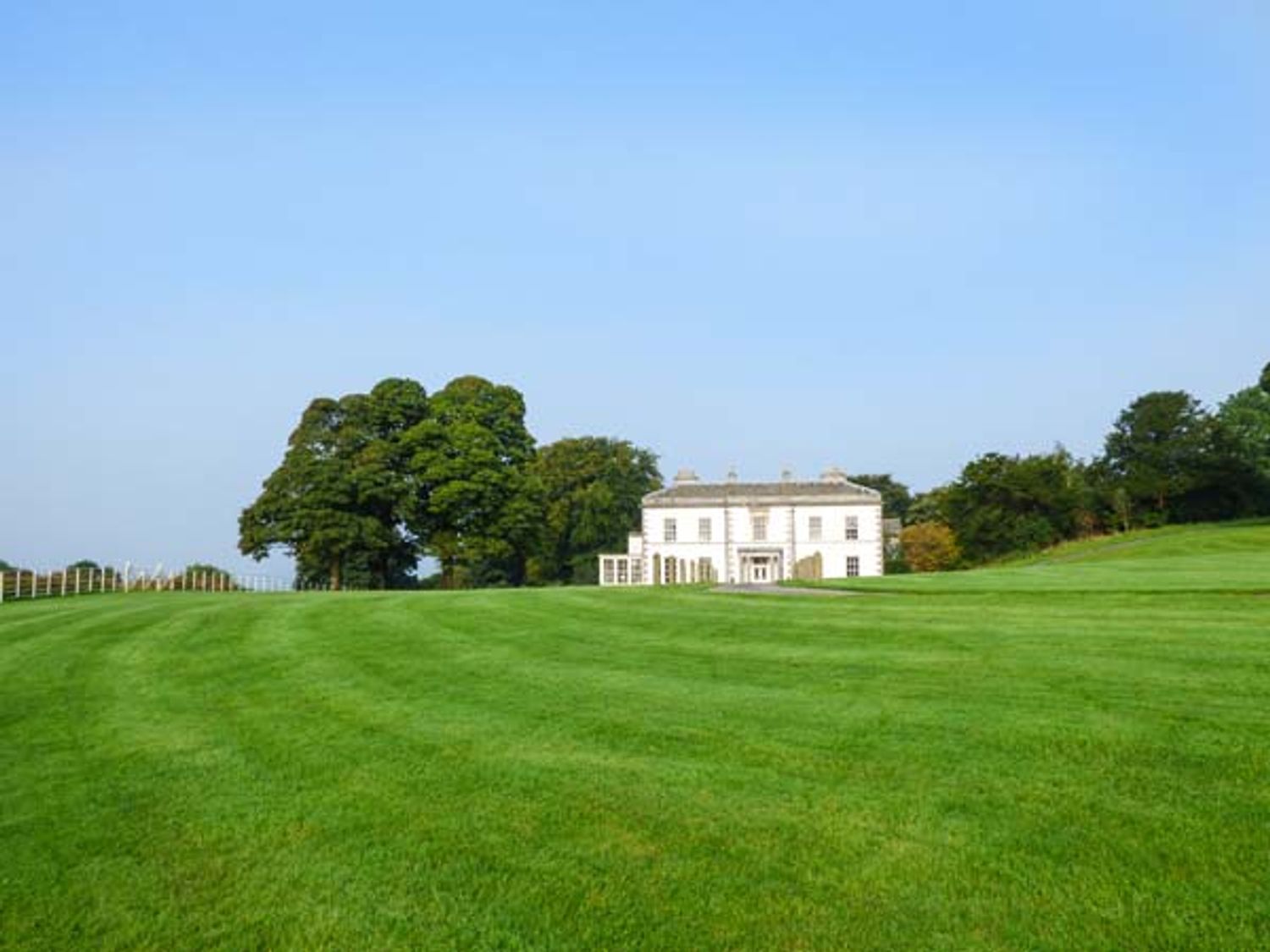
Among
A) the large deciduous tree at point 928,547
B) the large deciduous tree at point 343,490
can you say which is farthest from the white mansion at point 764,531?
the large deciduous tree at point 343,490

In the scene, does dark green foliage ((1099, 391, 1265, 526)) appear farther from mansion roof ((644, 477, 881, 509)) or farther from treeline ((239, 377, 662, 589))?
treeline ((239, 377, 662, 589))

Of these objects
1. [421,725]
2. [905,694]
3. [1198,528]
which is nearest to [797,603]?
[905,694]

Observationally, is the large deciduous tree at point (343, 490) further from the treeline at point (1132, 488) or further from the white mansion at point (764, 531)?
the treeline at point (1132, 488)

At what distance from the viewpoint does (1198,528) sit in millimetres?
53219

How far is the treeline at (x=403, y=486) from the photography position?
1815 inches

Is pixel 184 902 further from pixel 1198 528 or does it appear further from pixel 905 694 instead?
pixel 1198 528

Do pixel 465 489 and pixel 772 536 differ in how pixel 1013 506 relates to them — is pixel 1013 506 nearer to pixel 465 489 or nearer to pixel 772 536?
pixel 772 536

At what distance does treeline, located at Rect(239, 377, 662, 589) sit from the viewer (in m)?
46.1

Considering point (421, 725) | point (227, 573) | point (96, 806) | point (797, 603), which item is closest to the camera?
point (96, 806)

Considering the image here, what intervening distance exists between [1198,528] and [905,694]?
55.1 metres

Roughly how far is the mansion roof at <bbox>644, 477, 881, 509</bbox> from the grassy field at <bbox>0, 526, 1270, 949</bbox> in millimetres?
46081

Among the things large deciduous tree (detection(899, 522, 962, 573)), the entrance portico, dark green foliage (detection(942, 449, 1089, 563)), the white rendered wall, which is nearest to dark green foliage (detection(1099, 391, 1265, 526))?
dark green foliage (detection(942, 449, 1089, 563))

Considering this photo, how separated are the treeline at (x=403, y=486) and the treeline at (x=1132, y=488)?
29.4 m

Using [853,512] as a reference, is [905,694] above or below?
below
